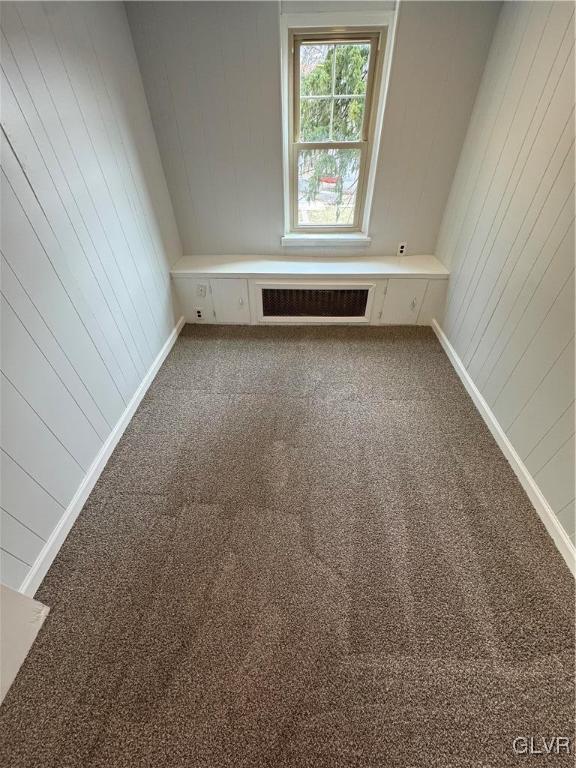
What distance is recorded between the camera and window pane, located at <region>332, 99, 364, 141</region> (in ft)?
7.11

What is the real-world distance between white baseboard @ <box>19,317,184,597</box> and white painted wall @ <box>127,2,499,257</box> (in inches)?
54.1

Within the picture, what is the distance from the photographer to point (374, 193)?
237 cm

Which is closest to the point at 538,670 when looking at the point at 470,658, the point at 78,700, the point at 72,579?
the point at 470,658

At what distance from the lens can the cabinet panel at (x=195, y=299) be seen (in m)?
2.51

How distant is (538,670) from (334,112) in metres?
3.06

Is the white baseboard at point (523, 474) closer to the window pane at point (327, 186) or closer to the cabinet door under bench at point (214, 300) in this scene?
the window pane at point (327, 186)

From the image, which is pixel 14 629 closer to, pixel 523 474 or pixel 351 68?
pixel 523 474

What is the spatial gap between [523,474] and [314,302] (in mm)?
1782

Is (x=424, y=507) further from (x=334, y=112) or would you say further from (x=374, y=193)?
(x=334, y=112)

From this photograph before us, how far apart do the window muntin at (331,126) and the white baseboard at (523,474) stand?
4.90ft

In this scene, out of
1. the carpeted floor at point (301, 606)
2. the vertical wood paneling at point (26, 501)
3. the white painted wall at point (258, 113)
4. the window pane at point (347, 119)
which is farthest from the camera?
the window pane at point (347, 119)

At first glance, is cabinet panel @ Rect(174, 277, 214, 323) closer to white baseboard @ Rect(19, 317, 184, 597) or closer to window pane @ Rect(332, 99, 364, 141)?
white baseboard @ Rect(19, 317, 184, 597)

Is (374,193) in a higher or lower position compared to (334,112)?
lower

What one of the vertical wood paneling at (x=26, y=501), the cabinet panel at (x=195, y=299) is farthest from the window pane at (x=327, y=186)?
the vertical wood paneling at (x=26, y=501)
